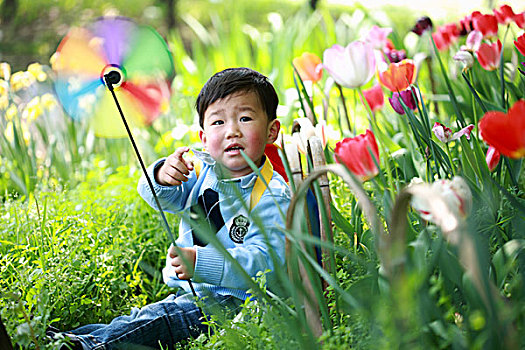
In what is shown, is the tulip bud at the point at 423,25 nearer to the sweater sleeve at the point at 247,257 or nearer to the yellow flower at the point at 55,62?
the sweater sleeve at the point at 247,257

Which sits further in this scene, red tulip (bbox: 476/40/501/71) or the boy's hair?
red tulip (bbox: 476/40/501/71)

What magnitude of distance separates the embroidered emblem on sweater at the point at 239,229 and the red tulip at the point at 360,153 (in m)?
0.37

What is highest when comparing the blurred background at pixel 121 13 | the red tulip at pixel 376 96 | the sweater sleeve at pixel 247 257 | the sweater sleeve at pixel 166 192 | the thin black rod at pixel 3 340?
the blurred background at pixel 121 13

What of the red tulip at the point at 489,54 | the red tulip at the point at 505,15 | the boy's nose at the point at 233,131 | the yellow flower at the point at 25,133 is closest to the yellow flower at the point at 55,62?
the boy's nose at the point at 233,131

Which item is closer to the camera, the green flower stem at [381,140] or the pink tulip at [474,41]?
the green flower stem at [381,140]

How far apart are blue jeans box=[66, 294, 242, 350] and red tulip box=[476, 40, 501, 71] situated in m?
1.09

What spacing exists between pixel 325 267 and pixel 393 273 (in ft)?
1.74

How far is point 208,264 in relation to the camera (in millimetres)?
1377

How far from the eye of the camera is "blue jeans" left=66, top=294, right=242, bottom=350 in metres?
1.41

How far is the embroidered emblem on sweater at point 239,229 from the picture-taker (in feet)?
4.81

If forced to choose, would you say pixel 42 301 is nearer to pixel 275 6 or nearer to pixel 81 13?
pixel 81 13

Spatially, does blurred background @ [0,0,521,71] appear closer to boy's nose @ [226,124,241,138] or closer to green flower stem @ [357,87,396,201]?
green flower stem @ [357,87,396,201]

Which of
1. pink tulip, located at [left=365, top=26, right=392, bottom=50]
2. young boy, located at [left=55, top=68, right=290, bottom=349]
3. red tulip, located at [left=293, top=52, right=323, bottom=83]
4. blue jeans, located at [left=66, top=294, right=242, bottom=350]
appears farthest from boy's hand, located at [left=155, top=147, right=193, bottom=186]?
pink tulip, located at [left=365, top=26, right=392, bottom=50]

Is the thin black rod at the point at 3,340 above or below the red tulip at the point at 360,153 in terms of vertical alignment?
below
